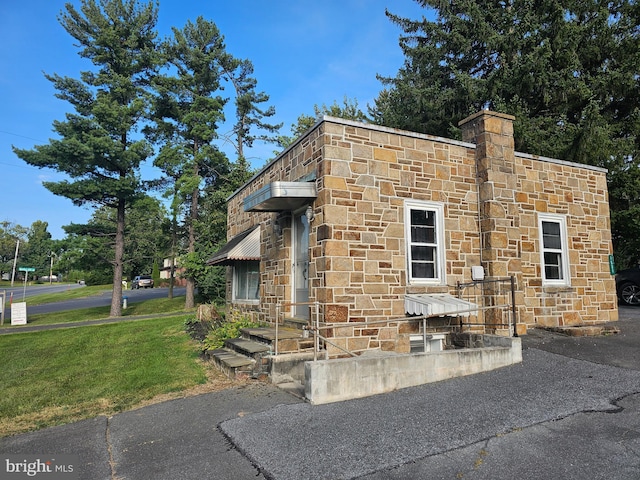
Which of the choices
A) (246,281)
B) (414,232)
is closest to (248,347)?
(414,232)

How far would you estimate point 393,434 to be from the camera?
4203 millimetres

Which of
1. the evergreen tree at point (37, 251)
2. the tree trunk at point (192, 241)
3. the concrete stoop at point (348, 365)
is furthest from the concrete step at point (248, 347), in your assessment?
the evergreen tree at point (37, 251)

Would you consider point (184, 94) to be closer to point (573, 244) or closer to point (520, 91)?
point (520, 91)

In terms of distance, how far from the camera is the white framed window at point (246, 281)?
10766 mm

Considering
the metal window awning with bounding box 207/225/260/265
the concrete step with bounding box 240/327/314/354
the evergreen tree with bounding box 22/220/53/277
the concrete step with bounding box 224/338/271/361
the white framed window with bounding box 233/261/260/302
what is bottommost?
the concrete step with bounding box 224/338/271/361

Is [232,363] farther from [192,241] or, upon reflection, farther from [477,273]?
[192,241]

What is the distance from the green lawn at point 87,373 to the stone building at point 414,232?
8.02ft

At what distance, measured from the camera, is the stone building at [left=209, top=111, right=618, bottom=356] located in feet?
23.6

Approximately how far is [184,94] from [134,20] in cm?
475

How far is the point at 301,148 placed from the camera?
8.25 m

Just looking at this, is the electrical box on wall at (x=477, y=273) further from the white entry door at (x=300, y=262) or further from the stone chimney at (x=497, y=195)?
the white entry door at (x=300, y=262)

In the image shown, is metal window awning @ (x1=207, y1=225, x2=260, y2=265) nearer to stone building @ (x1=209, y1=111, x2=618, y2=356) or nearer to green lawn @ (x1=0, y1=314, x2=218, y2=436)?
stone building @ (x1=209, y1=111, x2=618, y2=356)

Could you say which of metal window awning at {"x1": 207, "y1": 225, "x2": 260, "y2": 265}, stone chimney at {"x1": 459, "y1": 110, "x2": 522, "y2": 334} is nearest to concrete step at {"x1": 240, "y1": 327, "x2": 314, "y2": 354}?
metal window awning at {"x1": 207, "y1": 225, "x2": 260, "y2": 265}

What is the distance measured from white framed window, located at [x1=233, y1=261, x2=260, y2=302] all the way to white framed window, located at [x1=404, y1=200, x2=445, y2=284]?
4.45 meters
